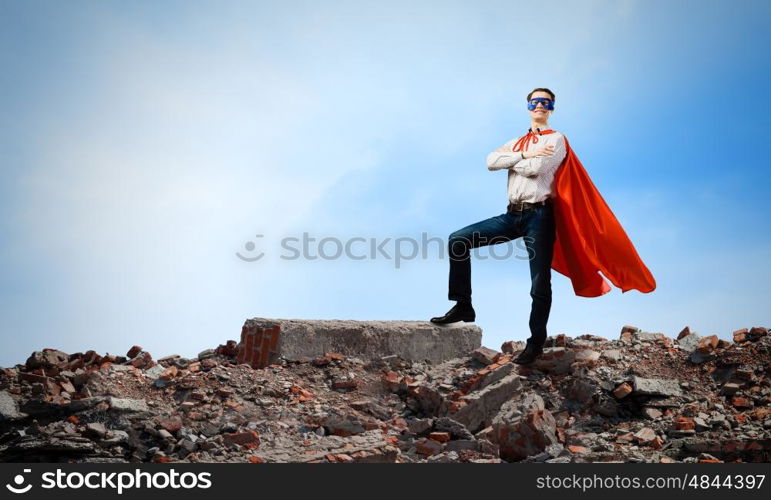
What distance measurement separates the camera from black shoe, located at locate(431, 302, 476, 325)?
7.79 meters

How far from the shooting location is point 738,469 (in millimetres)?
5301

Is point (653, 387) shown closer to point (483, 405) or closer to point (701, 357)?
point (701, 357)

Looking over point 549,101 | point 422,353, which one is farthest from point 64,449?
point 549,101

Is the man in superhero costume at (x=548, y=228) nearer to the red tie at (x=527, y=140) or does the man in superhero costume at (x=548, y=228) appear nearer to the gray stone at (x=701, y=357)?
the red tie at (x=527, y=140)

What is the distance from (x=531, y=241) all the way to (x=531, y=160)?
0.77 m

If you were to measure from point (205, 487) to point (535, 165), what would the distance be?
4163mm

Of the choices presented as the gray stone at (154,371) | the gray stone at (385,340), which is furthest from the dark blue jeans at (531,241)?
the gray stone at (154,371)

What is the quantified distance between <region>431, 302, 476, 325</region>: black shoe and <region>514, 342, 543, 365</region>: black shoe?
734 millimetres

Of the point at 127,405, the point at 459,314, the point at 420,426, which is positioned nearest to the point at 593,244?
the point at 459,314

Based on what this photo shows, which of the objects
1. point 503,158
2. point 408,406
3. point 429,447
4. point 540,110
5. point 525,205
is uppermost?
point 540,110

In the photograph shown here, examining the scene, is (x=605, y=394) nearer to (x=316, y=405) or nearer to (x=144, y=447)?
(x=316, y=405)

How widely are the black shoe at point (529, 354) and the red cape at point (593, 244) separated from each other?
0.78 meters

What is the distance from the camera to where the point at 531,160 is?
23.5ft

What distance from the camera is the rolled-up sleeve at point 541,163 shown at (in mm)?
7129
